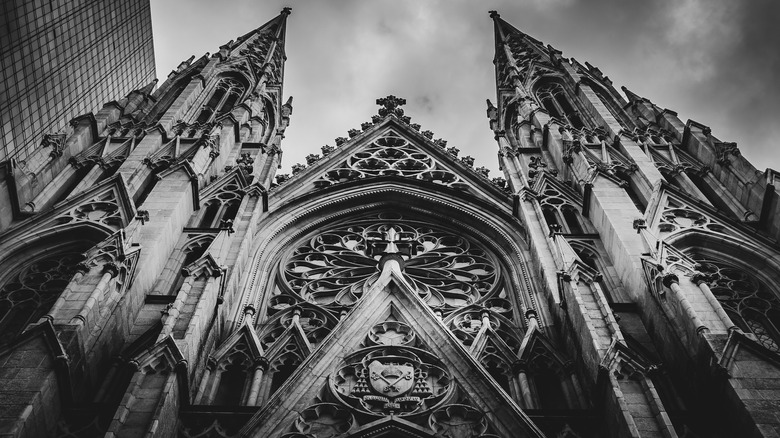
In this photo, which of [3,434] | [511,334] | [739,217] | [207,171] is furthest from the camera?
[207,171]

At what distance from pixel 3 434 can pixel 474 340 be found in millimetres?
7338

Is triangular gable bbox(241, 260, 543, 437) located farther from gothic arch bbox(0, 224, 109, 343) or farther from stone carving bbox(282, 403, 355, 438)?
gothic arch bbox(0, 224, 109, 343)

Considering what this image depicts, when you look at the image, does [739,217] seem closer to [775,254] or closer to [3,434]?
[775,254]

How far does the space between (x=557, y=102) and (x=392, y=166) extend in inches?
350

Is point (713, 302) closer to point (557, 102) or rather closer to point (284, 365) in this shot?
point (284, 365)

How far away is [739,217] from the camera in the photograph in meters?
16.7

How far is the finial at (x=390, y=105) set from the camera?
25.1 m

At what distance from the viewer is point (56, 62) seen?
25.9 meters

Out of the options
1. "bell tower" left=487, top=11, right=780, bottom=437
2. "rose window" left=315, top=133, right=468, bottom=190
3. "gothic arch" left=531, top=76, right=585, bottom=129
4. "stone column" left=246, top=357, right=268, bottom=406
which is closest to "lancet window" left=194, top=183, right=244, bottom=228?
"rose window" left=315, top=133, right=468, bottom=190

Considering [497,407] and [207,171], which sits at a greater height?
[207,171]

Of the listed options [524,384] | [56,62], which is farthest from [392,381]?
[56,62]

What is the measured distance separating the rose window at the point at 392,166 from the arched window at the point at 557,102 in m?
5.69

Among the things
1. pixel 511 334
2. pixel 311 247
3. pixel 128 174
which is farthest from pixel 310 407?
pixel 128 174

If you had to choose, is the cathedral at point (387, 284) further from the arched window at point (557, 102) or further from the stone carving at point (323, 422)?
the arched window at point (557, 102)
